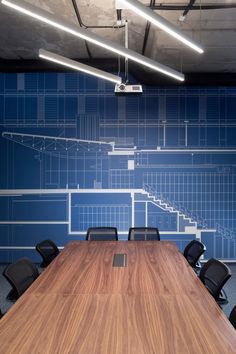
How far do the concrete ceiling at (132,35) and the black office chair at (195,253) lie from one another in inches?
101

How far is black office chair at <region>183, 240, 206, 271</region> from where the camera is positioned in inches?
121

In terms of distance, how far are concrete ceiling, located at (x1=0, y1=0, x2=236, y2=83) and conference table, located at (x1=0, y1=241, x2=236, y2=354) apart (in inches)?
109

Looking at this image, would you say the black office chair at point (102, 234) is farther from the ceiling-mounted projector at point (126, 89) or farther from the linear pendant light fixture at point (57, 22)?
the linear pendant light fixture at point (57, 22)

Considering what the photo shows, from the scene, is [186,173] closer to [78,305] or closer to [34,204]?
[34,204]

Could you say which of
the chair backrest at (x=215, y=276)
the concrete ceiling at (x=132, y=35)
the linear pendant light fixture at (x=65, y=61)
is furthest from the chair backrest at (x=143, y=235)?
the concrete ceiling at (x=132, y=35)

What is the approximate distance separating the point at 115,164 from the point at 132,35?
6.72 feet

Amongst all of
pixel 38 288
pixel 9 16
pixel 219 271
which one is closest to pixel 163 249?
pixel 219 271

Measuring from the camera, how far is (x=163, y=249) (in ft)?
10.2

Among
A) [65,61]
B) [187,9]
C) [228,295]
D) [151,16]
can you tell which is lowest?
[228,295]

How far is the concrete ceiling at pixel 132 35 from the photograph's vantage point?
10.2 ft

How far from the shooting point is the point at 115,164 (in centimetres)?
486

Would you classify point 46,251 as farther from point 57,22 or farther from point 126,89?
point 57,22

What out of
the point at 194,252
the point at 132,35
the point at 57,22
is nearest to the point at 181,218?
the point at 194,252

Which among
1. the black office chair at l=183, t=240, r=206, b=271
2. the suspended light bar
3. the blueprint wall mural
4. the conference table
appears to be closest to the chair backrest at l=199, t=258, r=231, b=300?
the conference table
